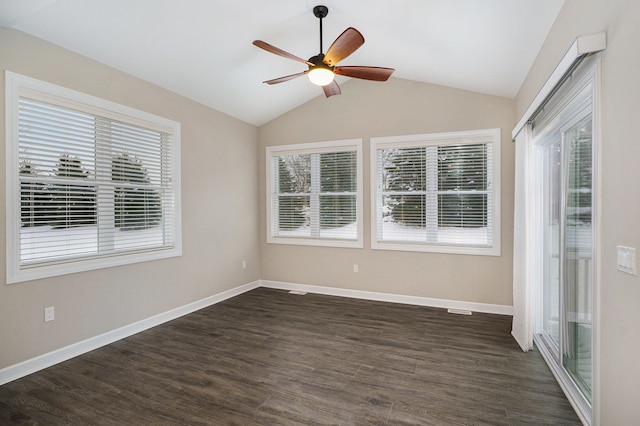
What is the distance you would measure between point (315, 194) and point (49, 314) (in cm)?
361

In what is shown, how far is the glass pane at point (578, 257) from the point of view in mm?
Result: 2123

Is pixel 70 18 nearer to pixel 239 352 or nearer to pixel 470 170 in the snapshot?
pixel 239 352

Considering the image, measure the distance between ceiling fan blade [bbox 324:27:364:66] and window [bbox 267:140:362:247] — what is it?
6.93 ft

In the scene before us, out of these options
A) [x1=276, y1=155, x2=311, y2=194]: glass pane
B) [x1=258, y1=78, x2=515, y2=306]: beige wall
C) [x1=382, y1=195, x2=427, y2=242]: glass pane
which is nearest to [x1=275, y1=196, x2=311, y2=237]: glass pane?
[x1=276, y1=155, x2=311, y2=194]: glass pane

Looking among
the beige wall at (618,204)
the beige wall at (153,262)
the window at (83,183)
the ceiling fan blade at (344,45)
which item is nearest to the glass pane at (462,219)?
the ceiling fan blade at (344,45)

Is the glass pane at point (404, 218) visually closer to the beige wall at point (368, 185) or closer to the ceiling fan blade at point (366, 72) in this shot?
the beige wall at point (368, 185)

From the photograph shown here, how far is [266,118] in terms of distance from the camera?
17.9ft

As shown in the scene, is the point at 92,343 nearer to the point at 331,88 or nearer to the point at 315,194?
the point at 315,194

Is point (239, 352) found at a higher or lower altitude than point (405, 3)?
lower

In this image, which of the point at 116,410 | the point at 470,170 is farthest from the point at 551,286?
the point at 116,410

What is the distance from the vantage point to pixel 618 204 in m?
1.57

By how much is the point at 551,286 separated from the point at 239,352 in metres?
2.96

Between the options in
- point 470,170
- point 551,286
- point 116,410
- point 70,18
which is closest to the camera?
point 116,410

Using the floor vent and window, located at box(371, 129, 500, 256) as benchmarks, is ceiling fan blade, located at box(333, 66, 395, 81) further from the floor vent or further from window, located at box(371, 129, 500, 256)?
the floor vent
